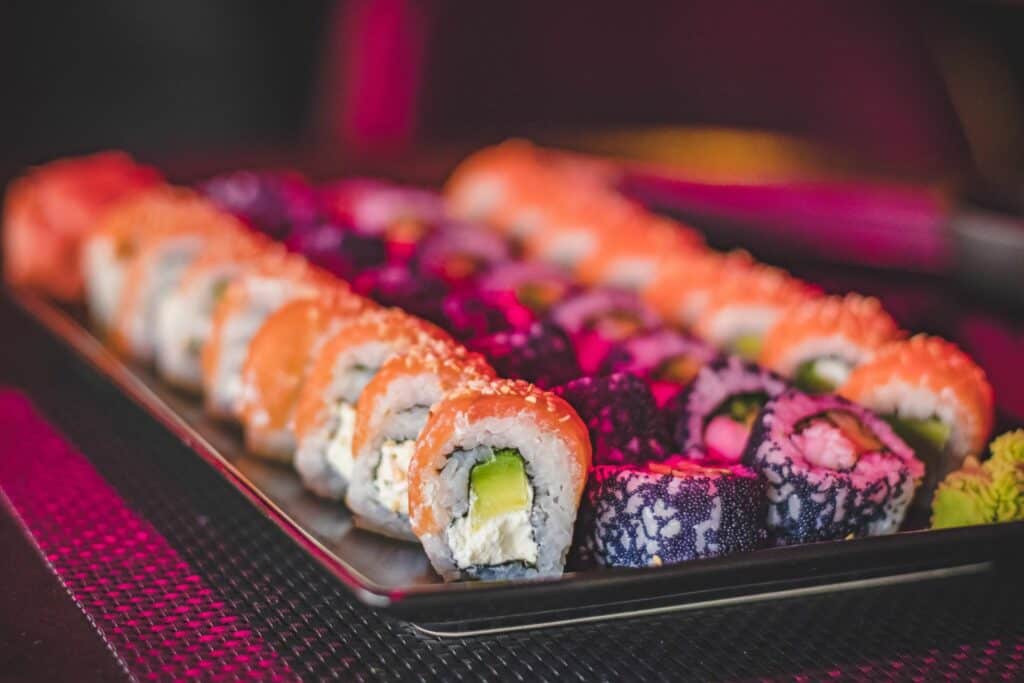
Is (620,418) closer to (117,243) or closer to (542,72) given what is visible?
(117,243)

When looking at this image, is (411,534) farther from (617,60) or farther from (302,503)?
(617,60)

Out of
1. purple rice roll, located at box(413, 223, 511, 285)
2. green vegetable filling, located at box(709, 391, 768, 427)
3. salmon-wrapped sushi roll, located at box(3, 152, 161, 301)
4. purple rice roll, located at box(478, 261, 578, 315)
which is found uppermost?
green vegetable filling, located at box(709, 391, 768, 427)

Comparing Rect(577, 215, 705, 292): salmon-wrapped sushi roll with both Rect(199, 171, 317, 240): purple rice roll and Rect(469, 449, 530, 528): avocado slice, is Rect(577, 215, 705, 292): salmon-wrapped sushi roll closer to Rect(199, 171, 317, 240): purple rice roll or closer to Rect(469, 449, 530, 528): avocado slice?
Rect(199, 171, 317, 240): purple rice roll

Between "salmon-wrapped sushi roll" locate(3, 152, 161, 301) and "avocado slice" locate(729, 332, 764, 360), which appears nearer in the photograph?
"avocado slice" locate(729, 332, 764, 360)

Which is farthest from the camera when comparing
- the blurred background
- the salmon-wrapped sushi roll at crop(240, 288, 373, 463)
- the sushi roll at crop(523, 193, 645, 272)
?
the blurred background

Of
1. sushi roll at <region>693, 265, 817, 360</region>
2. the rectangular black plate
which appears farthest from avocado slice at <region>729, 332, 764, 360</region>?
the rectangular black plate


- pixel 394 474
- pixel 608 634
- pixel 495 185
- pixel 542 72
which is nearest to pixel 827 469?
pixel 608 634

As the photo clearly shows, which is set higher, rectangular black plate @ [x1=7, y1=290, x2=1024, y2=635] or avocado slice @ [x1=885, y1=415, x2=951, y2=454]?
avocado slice @ [x1=885, y1=415, x2=951, y2=454]

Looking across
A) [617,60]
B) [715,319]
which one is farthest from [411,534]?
[617,60]
